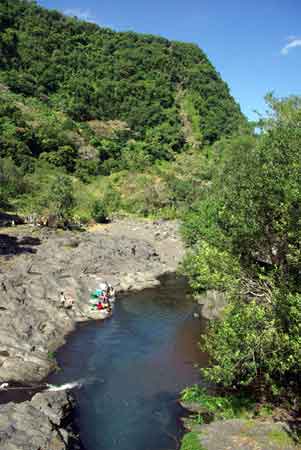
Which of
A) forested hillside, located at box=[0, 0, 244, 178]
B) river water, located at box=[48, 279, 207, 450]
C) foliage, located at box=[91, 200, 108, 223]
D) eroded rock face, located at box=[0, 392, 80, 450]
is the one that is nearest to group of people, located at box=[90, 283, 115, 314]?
river water, located at box=[48, 279, 207, 450]

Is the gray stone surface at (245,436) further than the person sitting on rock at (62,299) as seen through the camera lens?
No

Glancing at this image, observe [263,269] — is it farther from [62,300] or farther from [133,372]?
[62,300]

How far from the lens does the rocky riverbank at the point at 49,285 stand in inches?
886

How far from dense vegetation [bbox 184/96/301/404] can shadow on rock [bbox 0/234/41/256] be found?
37.3m

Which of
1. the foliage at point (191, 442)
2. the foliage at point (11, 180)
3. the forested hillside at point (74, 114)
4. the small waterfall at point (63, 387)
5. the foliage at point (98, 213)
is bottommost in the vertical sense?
the small waterfall at point (63, 387)

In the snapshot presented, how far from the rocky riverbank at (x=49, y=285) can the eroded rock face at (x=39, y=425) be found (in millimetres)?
51

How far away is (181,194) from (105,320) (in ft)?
252

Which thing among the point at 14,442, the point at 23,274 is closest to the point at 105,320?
the point at 23,274

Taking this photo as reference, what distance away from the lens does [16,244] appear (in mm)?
61781

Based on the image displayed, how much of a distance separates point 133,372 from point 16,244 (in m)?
35.8

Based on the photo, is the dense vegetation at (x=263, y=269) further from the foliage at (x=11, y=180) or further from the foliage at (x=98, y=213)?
the foliage at (x=11, y=180)

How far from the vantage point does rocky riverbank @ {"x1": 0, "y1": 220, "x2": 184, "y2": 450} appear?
Answer: 73.9 ft

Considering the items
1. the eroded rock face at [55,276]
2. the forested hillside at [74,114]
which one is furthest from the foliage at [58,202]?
the forested hillside at [74,114]

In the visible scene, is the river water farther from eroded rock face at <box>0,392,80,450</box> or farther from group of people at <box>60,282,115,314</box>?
eroded rock face at <box>0,392,80,450</box>
